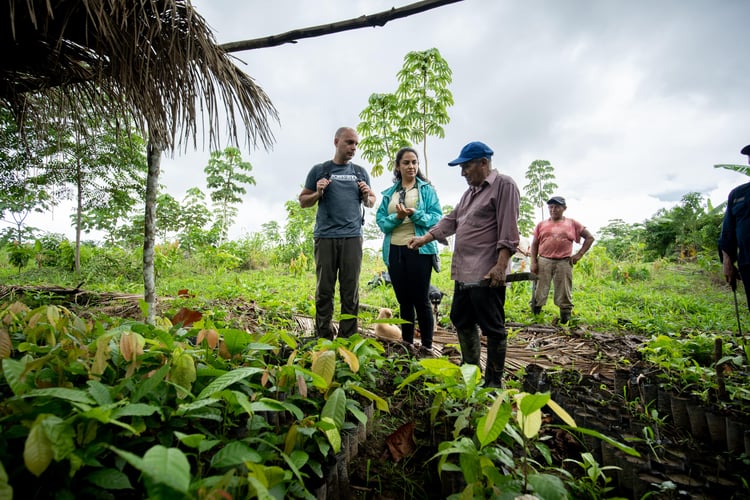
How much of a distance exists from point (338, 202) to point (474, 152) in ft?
3.67

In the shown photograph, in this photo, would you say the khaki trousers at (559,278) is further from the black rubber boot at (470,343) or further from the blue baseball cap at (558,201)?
the black rubber boot at (470,343)

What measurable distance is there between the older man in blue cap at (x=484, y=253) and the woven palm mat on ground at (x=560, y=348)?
530 mm

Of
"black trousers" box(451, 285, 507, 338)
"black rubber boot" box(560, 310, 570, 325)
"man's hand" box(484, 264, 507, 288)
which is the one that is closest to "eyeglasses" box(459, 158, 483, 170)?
"man's hand" box(484, 264, 507, 288)

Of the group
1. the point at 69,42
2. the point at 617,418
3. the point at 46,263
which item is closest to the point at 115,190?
the point at 46,263

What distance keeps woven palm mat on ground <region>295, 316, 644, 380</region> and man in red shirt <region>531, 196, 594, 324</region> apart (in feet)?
1.78

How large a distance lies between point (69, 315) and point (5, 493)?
118 centimetres

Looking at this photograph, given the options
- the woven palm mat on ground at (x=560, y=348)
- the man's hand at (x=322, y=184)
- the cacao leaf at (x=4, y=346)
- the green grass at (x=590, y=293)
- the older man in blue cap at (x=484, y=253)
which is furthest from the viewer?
the green grass at (x=590, y=293)

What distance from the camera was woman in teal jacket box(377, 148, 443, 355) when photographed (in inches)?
107

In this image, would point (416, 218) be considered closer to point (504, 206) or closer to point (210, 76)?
point (504, 206)

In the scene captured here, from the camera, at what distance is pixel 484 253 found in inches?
88.6

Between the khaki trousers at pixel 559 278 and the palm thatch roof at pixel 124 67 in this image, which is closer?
the palm thatch roof at pixel 124 67

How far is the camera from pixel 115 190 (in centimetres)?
925

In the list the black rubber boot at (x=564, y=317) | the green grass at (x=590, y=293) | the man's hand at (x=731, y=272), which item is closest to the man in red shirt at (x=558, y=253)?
the black rubber boot at (x=564, y=317)

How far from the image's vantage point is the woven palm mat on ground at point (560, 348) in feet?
9.46
